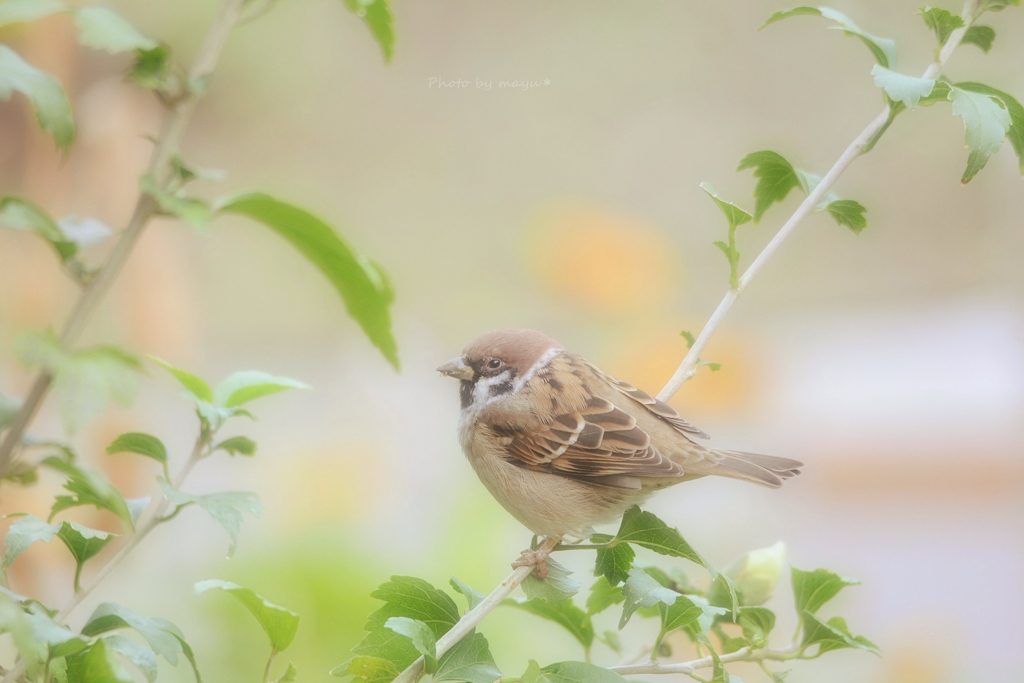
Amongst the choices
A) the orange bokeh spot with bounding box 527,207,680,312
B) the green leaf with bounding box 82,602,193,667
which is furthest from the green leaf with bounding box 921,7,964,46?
the orange bokeh spot with bounding box 527,207,680,312

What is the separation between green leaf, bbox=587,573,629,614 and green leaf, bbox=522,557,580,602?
0.03 metres

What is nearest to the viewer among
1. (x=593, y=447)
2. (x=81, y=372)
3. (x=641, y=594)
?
(x=81, y=372)

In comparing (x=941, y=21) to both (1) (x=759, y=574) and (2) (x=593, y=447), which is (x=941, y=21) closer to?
(1) (x=759, y=574)

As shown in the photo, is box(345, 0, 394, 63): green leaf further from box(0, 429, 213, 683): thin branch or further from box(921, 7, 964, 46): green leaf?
box(921, 7, 964, 46): green leaf

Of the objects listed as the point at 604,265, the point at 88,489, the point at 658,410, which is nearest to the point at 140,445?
the point at 88,489

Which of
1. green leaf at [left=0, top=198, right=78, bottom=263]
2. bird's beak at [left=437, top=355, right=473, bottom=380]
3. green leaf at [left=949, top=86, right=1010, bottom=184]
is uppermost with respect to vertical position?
green leaf at [left=949, top=86, right=1010, bottom=184]

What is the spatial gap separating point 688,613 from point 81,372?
0.52 m

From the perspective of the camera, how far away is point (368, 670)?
0.68 m

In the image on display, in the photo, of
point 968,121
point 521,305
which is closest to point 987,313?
point 521,305

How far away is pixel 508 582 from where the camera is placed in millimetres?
749

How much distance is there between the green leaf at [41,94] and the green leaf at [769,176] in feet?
1.97

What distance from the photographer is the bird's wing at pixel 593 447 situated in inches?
47.2

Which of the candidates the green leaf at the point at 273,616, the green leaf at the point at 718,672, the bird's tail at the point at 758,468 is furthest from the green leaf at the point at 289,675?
the bird's tail at the point at 758,468

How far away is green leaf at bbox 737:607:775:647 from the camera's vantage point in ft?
2.62
